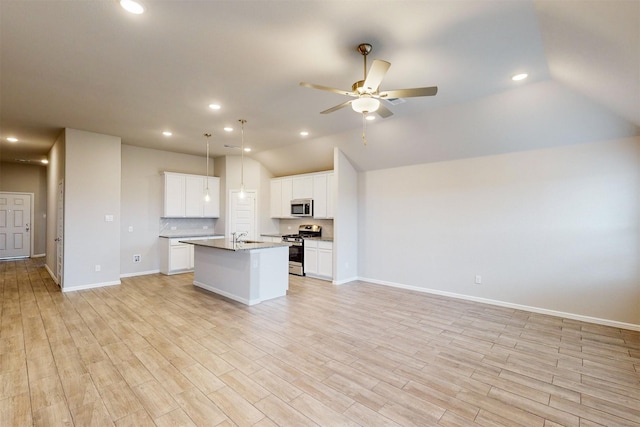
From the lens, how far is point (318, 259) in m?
6.41

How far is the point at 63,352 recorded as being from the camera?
2982 mm

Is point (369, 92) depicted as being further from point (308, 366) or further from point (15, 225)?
point (15, 225)

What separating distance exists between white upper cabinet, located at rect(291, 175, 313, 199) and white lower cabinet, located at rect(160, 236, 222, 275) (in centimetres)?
279

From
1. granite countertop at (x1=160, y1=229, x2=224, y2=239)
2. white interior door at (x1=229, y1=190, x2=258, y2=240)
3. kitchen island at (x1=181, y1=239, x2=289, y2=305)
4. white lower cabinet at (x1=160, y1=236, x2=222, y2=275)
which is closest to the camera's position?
kitchen island at (x1=181, y1=239, x2=289, y2=305)

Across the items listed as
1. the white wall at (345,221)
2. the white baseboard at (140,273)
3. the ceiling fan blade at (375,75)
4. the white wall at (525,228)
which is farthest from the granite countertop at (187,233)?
the ceiling fan blade at (375,75)

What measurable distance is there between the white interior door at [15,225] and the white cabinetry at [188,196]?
5727mm

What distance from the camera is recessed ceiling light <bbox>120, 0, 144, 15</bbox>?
7.02ft

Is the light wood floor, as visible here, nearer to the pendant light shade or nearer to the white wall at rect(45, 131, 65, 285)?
the white wall at rect(45, 131, 65, 285)

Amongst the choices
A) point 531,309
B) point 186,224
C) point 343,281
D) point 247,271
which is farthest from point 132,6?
point 186,224

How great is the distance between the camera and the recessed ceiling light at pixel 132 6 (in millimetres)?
2139

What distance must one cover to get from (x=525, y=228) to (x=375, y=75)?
362 centimetres

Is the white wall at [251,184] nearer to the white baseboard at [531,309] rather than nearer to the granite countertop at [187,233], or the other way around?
the granite countertop at [187,233]

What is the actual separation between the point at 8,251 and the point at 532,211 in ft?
43.8

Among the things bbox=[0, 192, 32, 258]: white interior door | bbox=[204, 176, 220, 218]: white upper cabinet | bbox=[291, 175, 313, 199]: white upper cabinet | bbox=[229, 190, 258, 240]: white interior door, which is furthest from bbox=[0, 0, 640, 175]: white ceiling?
bbox=[0, 192, 32, 258]: white interior door
